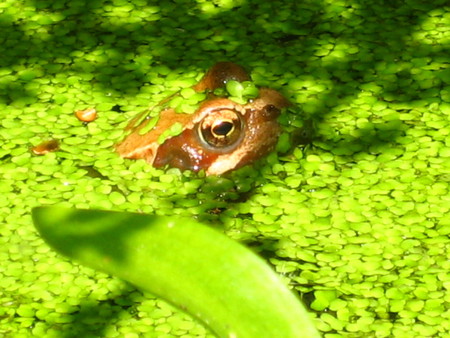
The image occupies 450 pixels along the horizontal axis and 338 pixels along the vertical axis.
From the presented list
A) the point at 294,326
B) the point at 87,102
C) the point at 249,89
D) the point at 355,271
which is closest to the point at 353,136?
the point at 249,89

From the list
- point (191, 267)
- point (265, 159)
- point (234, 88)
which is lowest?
point (265, 159)

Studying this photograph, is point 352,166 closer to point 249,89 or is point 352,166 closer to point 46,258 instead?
point 249,89

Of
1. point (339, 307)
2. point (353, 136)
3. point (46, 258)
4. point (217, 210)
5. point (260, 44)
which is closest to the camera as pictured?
point (339, 307)

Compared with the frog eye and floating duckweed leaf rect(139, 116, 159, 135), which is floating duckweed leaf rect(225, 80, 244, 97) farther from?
floating duckweed leaf rect(139, 116, 159, 135)

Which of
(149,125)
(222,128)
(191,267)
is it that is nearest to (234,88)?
(222,128)

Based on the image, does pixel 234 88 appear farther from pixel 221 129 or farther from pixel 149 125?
pixel 149 125
